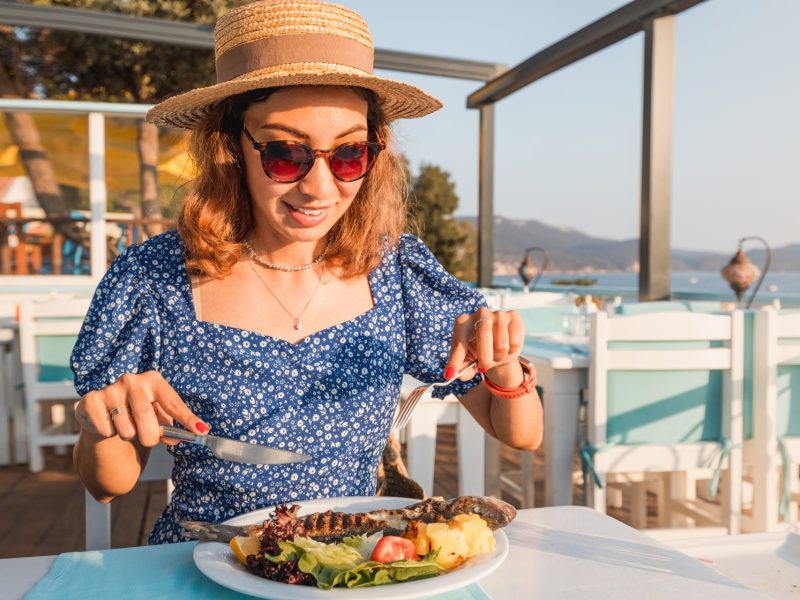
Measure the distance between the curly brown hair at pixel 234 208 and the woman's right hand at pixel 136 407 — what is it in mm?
455

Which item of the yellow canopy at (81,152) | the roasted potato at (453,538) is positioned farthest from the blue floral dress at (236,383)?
the yellow canopy at (81,152)

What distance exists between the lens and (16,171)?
7.47m

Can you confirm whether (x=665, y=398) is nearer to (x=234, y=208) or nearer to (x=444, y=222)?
(x=234, y=208)

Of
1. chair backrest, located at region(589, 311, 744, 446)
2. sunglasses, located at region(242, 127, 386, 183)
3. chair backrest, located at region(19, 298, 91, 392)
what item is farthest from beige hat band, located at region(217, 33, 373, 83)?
chair backrest, located at region(19, 298, 91, 392)

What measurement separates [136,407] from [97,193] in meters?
6.44

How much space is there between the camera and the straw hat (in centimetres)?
117

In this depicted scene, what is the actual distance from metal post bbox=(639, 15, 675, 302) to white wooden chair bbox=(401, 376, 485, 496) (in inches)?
90.4

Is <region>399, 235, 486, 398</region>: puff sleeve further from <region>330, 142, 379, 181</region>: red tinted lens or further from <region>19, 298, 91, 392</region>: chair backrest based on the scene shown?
<region>19, 298, 91, 392</region>: chair backrest

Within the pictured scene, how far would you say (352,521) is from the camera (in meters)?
0.83

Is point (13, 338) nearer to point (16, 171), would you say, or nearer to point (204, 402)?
point (204, 402)

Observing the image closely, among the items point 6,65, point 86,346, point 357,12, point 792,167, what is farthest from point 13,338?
point 792,167

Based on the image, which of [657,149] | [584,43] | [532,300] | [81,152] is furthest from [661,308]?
[81,152]

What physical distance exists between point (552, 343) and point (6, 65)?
11.6 metres

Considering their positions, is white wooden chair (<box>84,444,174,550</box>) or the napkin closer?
the napkin
